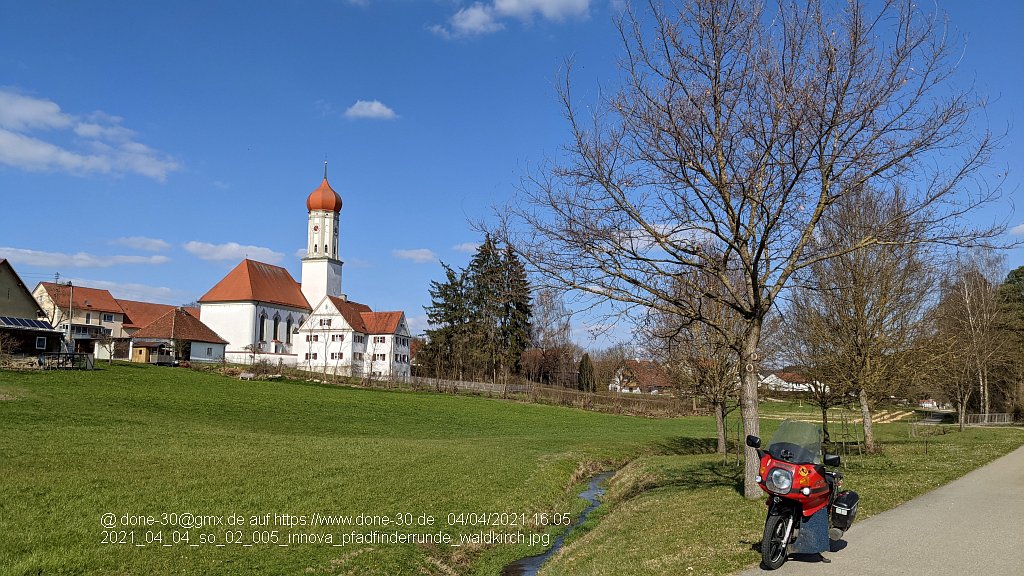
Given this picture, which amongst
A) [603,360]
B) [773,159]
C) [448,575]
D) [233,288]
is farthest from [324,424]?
[603,360]

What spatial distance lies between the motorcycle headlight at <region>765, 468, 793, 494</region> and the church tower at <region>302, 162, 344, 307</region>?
8967cm

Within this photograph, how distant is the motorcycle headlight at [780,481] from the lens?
750cm

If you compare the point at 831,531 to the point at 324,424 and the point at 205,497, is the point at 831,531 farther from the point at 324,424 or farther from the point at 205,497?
the point at 324,424

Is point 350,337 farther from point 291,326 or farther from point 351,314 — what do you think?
point 291,326

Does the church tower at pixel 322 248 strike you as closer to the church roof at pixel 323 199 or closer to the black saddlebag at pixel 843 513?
the church roof at pixel 323 199

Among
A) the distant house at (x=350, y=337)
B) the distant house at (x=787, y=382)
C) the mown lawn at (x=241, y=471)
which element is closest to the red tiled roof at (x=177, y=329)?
the distant house at (x=350, y=337)

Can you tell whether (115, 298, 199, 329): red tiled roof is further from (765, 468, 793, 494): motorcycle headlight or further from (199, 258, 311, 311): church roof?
(765, 468, 793, 494): motorcycle headlight

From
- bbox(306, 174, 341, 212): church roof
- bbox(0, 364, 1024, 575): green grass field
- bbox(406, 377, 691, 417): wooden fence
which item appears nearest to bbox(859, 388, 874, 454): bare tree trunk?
bbox(0, 364, 1024, 575): green grass field

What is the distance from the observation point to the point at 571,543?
41.9 feet

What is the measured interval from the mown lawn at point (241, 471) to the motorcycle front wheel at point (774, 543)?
16.8 feet

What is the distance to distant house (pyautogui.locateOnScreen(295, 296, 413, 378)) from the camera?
270 feet

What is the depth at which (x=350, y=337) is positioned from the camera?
270 feet

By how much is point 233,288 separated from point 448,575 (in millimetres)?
79189

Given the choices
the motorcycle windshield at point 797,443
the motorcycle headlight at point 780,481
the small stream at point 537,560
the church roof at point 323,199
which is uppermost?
the church roof at point 323,199
